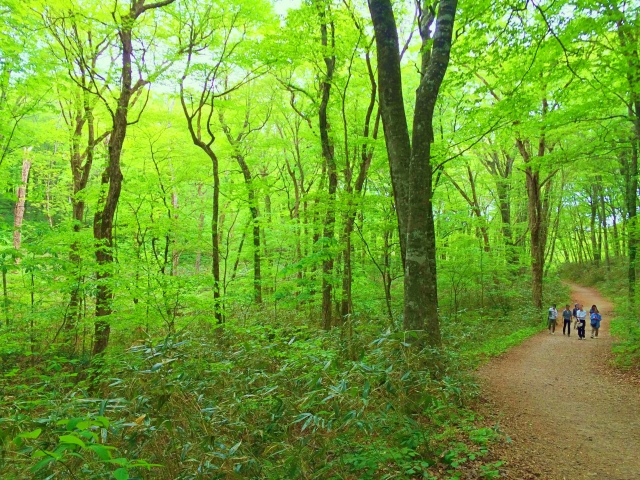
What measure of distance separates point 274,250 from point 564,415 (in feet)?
49.1

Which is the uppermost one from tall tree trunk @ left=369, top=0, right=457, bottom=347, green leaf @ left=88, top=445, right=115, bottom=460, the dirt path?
tall tree trunk @ left=369, top=0, right=457, bottom=347

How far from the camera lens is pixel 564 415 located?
5.82 meters

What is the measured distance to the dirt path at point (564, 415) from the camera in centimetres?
412

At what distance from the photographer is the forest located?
338 centimetres

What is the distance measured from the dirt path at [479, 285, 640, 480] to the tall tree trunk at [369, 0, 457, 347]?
1727 mm

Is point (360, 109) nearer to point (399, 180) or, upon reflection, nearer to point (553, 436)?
point (399, 180)

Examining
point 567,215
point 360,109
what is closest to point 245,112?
point 360,109

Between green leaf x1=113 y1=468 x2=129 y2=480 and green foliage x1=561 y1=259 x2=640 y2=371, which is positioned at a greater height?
green leaf x1=113 y1=468 x2=129 y2=480

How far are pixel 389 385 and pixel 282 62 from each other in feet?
31.7

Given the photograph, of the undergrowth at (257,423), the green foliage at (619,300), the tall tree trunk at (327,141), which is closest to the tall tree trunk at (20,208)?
the tall tree trunk at (327,141)

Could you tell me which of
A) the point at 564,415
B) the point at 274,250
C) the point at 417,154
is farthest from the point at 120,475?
the point at 274,250

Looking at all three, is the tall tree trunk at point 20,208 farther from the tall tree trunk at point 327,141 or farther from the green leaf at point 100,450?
the green leaf at point 100,450

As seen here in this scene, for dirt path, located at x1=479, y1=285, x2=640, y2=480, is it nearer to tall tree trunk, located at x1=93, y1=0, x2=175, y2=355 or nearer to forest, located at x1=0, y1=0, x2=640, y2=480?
forest, located at x1=0, y1=0, x2=640, y2=480

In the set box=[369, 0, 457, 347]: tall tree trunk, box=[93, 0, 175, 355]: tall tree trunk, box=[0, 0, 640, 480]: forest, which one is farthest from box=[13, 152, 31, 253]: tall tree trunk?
box=[369, 0, 457, 347]: tall tree trunk
